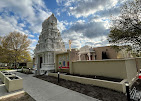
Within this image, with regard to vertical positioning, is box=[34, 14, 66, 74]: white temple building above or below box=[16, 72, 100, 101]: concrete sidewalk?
above

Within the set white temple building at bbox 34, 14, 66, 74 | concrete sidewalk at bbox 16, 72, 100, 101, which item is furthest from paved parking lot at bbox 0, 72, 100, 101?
white temple building at bbox 34, 14, 66, 74

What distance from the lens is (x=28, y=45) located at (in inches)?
1093

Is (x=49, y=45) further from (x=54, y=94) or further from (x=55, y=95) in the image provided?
(x=55, y=95)

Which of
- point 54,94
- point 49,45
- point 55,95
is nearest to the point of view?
point 55,95

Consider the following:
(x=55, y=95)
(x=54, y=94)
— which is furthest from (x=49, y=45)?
(x=55, y=95)

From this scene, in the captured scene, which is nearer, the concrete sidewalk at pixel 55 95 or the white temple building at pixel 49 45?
the concrete sidewalk at pixel 55 95

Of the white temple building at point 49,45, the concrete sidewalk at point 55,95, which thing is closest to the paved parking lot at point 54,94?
the concrete sidewalk at point 55,95

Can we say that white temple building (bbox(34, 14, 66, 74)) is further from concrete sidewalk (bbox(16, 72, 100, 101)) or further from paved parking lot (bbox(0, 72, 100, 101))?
concrete sidewalk (bbox(16, 72, 100, 101))

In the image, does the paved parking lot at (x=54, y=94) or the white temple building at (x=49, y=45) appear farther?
the white temple building at (x=49, y=45)

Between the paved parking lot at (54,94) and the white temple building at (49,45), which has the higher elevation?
the white temple building at (49,45)

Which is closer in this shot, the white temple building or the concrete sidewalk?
the concrete sidewalk

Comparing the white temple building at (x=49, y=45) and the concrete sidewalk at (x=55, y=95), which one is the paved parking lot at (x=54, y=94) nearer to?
the concrete sidewalk at (x=55, y=95)

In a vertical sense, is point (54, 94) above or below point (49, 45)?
below

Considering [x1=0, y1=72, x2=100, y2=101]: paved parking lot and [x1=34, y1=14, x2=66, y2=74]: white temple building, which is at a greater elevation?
[x1=34, y1=14, x2=66, y2=74]: white temple building
